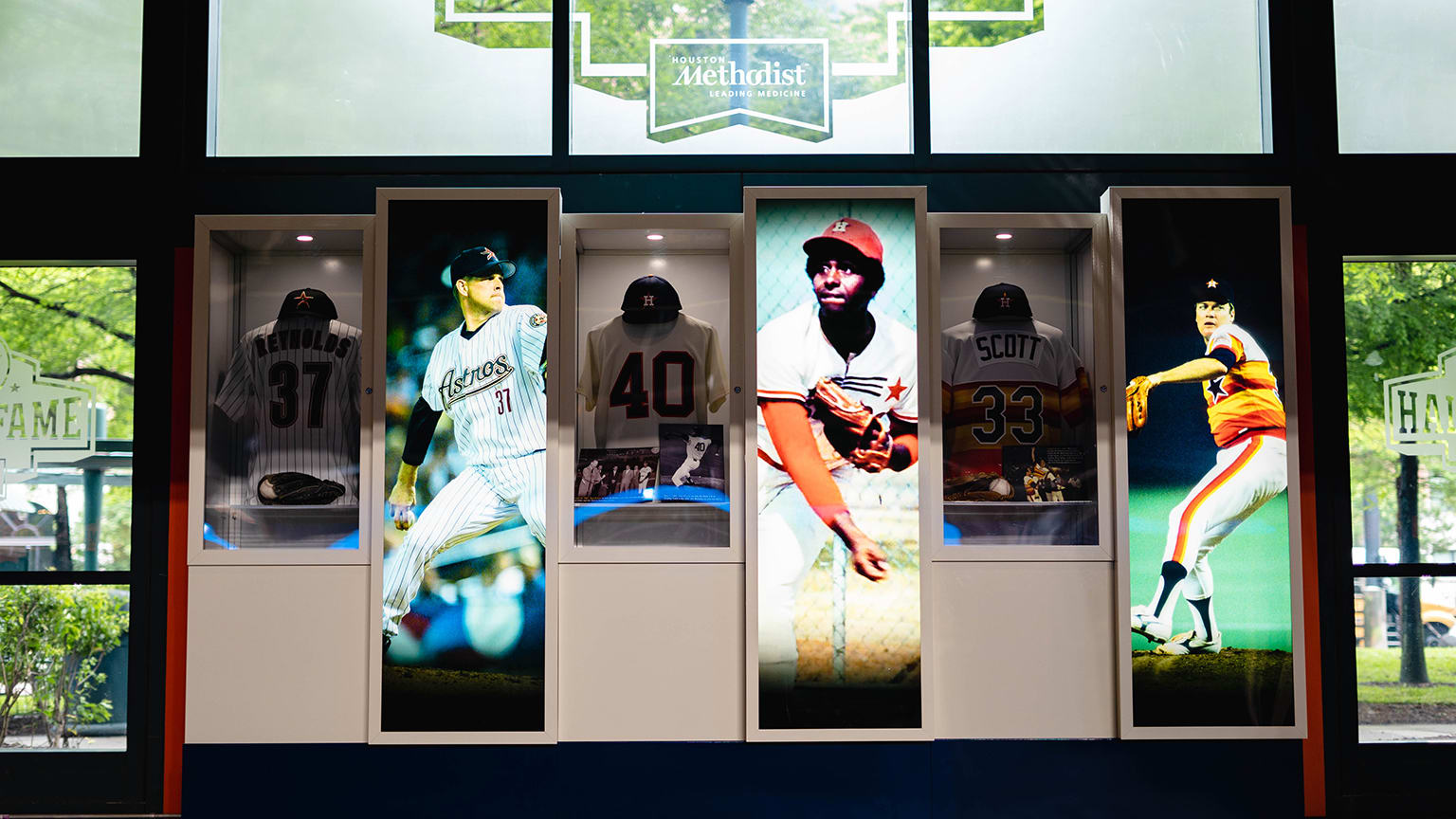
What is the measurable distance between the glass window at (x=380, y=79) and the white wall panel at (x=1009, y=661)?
8.19ft

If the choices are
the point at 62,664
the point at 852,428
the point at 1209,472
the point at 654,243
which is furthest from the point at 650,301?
the point at 62,664

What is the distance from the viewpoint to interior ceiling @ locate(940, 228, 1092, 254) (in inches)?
150

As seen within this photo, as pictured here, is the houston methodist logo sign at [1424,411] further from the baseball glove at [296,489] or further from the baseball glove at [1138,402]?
the baseball glove at [296,489]

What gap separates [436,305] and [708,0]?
1.73 m

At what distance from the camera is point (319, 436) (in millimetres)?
3834

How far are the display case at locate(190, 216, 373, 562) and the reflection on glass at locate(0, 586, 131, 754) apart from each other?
72cm

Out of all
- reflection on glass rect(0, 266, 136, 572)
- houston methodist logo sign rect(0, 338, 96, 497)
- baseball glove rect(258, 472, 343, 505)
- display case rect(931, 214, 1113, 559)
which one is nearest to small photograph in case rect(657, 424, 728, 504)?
display case rect(931, 214, 1113, 559)

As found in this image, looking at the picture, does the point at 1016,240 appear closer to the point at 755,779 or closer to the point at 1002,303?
the point at 1002,303

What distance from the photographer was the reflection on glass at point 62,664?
3.89m

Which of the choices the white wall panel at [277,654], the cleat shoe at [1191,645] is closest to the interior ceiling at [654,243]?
the white wall panel at [277,654]

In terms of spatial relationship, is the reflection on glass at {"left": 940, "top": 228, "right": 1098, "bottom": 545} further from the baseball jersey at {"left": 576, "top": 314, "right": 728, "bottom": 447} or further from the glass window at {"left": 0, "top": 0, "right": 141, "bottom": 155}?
the glass window at {"left": 0, "top": 0, "right": 141, "bottom": 155}

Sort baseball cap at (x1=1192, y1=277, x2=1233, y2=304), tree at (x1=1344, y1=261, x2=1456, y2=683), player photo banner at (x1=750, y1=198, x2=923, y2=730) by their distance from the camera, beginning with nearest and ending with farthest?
player photo banner at (x1=750, y1=198, x2=923, y2=730), baseball cap at (x1=1192, y1=277, x2=1233, y2=304), tree at (x1=1344, y1=261, x2=1456, y2=683)

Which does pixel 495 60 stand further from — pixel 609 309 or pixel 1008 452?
pixel 1008 452

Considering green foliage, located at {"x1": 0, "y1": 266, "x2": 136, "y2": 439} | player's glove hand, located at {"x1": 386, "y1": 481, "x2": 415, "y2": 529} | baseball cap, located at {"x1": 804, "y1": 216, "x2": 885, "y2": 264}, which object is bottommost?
player's glove hand, located at {"x1": 386, "y1": 481, "x2": 415, "y2": 529}
